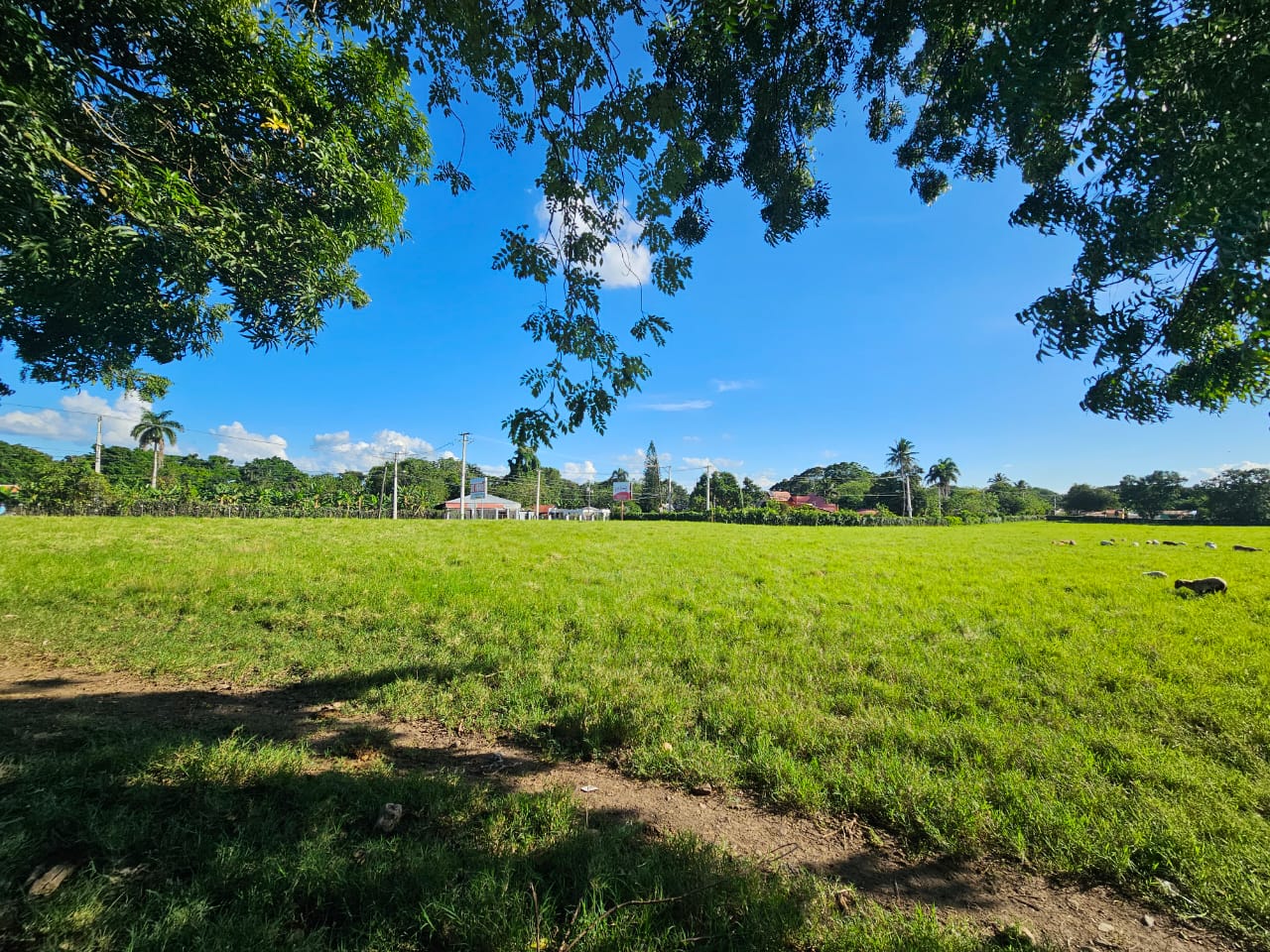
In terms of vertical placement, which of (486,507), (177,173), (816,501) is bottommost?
(486,507)

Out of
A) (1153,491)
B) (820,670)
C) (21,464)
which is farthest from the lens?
(1153,491)

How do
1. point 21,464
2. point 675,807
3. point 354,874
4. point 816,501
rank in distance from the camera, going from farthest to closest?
point 816,501
point 21,464
point 675,807
point 354,874

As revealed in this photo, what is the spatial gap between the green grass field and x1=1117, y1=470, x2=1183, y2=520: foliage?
318 feet

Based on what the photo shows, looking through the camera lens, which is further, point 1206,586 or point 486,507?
point 486,507

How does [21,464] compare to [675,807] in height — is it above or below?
above

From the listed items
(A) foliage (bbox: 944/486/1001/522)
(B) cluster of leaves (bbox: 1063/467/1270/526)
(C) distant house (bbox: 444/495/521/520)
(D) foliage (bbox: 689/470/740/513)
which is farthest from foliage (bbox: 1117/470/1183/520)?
(C) distant house (bbox: 444/495/521/520)

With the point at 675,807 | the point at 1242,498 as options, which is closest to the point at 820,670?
the point at 675,807

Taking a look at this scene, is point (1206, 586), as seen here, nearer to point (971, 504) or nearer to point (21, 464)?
point (21, 464)

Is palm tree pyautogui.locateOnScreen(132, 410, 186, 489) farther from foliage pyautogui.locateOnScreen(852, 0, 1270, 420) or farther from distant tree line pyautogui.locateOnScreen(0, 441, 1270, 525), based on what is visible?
foliage pyautogui.locateOnScreen(852, 0, 1270, 420)

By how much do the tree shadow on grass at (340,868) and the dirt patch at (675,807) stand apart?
0.25 meters

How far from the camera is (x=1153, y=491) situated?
249ft

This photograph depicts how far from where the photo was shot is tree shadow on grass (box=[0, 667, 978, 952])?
6.45ft

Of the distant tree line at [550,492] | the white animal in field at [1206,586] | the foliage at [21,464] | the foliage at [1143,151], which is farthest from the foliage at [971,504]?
the foliage at [21,464]

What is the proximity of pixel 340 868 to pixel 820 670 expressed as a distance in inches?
194
